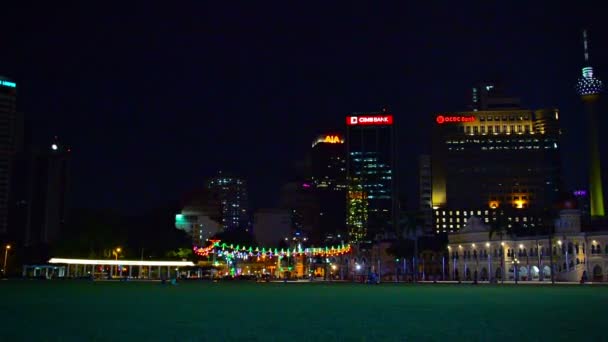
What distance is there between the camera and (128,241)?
164 metres

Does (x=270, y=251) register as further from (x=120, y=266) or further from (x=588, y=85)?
(x=588, y=85)

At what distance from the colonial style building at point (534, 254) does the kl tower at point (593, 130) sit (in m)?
47.6

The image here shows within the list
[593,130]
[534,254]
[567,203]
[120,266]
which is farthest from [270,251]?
[593,130]

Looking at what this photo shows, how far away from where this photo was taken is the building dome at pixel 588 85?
180500mm

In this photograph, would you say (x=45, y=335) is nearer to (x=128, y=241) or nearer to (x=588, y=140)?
(x=128, y=241)

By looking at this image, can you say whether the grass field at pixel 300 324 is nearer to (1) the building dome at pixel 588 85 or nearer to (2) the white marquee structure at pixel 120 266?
(2) the white marquee structure at pixel 120 266

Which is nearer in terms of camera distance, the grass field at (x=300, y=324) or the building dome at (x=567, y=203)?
the grass field at (x=300, y=324)

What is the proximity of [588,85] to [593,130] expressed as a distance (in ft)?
40.1

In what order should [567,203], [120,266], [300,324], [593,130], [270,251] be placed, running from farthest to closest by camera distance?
1. [593,130]
2. [120,266]
3. [270,251]
4. [567,203]
5. [300,324]

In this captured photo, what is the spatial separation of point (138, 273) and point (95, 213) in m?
27.0

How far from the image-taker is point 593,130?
585 ft

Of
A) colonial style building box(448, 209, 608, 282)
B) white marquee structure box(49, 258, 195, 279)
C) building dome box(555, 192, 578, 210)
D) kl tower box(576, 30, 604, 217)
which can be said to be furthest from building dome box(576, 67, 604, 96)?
white marquee structure box(49, 258, 195, 279)

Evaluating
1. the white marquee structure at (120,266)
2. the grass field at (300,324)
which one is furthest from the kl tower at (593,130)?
the grass field at (300,324)

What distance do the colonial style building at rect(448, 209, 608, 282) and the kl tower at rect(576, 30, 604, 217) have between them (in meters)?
47.6
